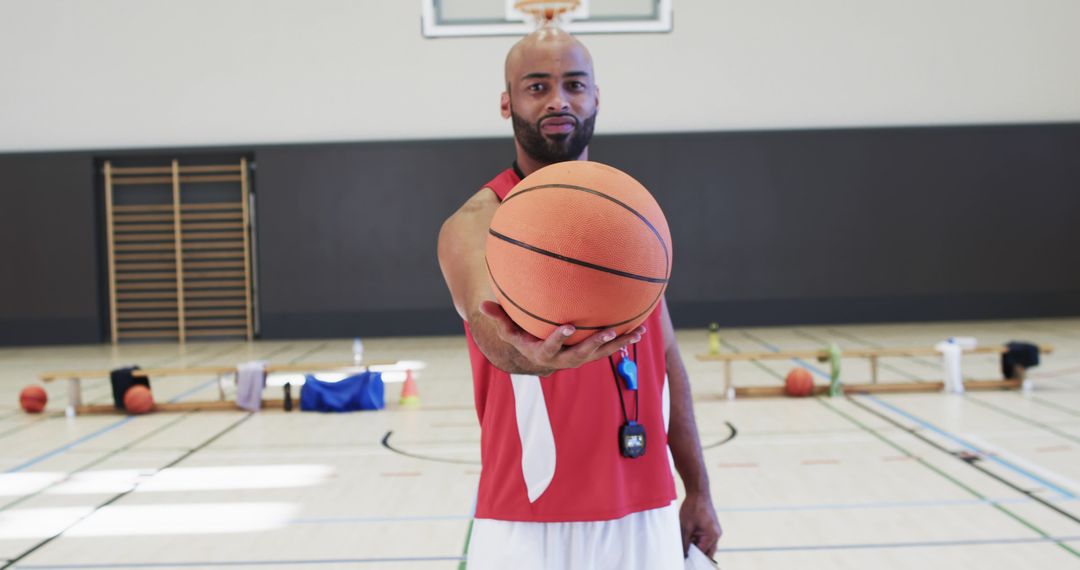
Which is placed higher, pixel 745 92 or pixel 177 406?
pixel 745 92

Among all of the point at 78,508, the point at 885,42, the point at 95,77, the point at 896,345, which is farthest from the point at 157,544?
the point at 885,42

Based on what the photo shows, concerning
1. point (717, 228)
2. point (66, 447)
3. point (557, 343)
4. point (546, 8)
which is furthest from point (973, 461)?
point (546, 8)

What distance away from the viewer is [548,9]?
34.9ft

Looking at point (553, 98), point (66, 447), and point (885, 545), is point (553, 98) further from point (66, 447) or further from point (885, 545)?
point (66, 447)

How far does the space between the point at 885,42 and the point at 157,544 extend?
423 inches

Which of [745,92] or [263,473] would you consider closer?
[263,473]

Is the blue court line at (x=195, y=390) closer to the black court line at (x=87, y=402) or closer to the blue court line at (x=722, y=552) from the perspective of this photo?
the black court line at (x=87, y=402)

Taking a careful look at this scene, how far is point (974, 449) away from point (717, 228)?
6.95 meters

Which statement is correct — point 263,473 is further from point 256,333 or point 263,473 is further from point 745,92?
point 745,92

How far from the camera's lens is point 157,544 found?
3775 millimetres

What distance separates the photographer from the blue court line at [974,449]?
425cm

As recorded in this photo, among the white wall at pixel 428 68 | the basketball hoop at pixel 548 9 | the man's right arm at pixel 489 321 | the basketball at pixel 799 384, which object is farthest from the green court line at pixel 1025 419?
the basketball hoop at pixel 548 9

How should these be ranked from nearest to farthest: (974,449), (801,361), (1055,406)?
(974,449), (1055,406), (801,361)

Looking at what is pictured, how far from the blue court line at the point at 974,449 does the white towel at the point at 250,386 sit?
444cm
